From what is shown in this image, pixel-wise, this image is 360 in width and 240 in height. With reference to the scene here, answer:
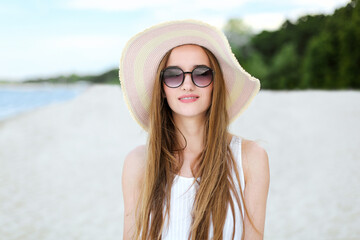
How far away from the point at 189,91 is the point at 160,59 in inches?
10.3

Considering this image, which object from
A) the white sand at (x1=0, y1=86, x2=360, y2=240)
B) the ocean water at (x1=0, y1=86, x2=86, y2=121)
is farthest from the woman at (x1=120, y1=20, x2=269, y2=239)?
the ocean water at (x1=0, y1=86, x2=86, y2=121)

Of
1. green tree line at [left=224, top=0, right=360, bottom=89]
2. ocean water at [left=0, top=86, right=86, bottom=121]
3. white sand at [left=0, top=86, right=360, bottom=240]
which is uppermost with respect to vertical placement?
green tree line at [left=224, top=0, right=360, bottom=89]

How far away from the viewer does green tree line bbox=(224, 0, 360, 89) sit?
83.6 ft

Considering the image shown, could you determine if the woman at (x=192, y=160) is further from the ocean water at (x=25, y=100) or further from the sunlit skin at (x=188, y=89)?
the ocean water at (x=25, y=100)

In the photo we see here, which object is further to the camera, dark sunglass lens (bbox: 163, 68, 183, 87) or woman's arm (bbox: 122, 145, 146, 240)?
woman's arm (bbox: 122, 145, 146, 240)

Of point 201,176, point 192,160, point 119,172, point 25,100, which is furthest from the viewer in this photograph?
point 25,100

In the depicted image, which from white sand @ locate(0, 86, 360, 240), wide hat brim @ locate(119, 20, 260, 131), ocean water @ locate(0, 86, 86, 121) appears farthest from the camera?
ocean water @ locate(0, 86, 86, 121)

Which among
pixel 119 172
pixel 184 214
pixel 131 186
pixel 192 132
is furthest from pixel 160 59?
pixel 119 172

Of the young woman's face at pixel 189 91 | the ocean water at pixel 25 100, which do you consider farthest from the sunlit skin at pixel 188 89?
the ocean water at pixel 25 100

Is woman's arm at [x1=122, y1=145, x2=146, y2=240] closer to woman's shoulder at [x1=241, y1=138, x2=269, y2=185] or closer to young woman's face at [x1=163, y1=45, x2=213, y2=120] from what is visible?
young woman's face at [x1=163, y1=45, x2=213, y2=120]

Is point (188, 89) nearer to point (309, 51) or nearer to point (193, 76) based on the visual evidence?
point (193, 76)

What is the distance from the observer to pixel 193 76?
71.2 inches

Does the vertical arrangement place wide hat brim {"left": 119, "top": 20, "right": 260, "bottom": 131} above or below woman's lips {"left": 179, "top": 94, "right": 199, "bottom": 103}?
above

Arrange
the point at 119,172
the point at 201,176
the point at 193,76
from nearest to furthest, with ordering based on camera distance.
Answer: the point at 193,76
the point at 201,176
the point at 119,172
